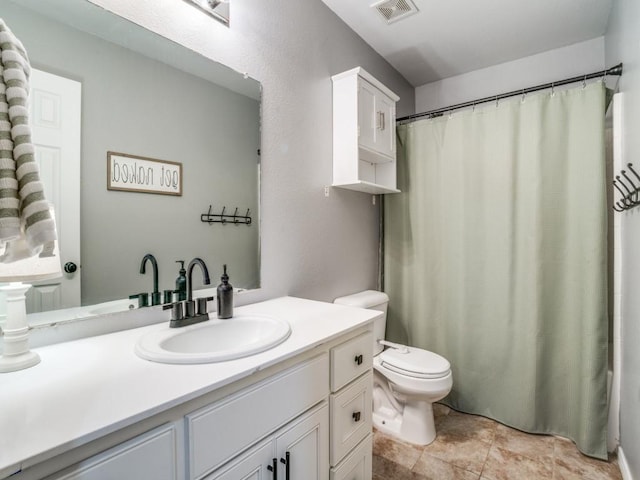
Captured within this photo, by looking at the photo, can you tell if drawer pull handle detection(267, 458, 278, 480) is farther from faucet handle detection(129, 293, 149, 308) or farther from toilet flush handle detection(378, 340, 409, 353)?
toilet flush handle detection(378, 340, 409, 353)

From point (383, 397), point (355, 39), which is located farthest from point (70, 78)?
point (383, 397)

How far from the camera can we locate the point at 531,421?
1898mm

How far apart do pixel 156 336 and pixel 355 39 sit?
2.14 metres

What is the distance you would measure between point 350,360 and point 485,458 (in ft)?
3.80

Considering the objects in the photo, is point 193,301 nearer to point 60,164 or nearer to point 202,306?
point 202,306

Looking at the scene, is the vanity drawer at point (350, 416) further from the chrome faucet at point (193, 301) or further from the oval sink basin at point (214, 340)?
the chrome faucet at point (193, 301)

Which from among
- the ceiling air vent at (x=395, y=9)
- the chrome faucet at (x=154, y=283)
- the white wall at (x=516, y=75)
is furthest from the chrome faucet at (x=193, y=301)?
the white wall at (x=516, y=75)

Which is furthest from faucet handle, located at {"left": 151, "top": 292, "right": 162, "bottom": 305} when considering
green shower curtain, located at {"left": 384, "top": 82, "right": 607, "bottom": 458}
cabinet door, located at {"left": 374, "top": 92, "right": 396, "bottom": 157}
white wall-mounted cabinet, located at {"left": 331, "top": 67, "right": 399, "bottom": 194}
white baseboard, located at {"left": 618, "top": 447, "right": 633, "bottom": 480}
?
white baseboard, located at {"left": 618, "top": 447, "right": 633, "bottom": 480}

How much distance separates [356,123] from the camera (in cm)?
185

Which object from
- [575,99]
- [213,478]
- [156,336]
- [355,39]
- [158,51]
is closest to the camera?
[213,478]

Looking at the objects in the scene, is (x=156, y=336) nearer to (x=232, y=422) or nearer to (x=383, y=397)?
(x=232, y=422)

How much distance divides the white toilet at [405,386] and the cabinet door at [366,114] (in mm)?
973

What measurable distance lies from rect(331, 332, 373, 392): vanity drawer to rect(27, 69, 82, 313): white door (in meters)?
0.84

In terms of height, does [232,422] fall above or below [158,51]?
below
